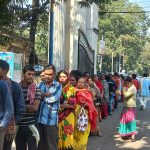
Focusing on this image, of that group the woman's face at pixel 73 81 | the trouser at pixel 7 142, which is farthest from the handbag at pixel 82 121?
the trouser at pixel 7 142

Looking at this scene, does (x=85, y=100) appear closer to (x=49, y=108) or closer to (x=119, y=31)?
(x=49, y=108)

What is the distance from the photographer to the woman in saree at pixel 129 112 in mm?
11055

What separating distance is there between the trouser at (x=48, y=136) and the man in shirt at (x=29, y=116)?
38 centimetres

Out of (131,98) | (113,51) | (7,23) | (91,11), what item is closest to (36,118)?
(7,23)

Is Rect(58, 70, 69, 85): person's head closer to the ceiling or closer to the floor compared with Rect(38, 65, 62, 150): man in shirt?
closer to the ceiling

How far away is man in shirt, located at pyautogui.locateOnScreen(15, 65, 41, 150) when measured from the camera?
659 cm

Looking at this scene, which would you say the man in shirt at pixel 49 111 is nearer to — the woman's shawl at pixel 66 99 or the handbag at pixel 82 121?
the woman's shawl at pixel 66 99

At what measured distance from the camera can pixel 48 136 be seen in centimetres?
721

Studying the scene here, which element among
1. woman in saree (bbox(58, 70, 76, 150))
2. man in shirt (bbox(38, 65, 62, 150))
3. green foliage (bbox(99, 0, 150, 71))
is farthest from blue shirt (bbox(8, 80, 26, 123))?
green foliage (bbox(99, 0, 150, 71))

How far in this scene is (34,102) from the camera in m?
6.59

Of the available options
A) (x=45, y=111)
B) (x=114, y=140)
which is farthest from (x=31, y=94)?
(x=114, y=140)

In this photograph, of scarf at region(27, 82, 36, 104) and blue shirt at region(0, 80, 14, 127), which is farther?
scarf at region(27, 82, 36, 104)

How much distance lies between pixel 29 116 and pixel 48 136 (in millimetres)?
709

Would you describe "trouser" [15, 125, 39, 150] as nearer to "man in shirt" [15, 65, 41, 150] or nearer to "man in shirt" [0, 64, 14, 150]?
"man in shirt" [15, 65, 41, 150]
